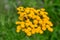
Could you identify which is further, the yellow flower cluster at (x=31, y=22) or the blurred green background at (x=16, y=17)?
the blurred green background at (x=16, y=17)

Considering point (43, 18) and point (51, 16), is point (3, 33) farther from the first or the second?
point (51, 16)

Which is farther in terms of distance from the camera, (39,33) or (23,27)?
(39,33)

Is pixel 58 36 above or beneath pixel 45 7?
beneath

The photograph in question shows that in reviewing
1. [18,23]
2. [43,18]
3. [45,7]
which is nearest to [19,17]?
[18,23]

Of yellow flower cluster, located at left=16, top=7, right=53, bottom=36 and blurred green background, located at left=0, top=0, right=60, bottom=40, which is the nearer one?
yellow flower cluster, located at left=16, top=7, right=53, bottom=36
